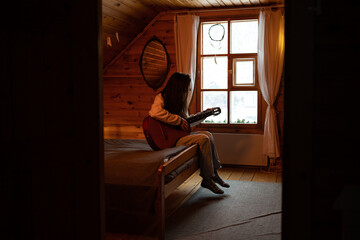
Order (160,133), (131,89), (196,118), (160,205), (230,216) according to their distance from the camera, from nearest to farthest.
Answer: (160,205) < (230,216) < (160,133) < (196,118) < (131,89)

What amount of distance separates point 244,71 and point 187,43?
84 centimetres

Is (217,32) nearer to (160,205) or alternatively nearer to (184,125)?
(184,125)

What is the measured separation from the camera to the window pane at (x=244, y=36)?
15.7 ft

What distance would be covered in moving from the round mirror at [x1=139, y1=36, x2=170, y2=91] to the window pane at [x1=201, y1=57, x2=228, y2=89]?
0.52 m

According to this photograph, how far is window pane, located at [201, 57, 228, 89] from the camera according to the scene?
4.95m

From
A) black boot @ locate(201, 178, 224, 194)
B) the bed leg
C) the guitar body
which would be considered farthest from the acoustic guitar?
the bed leg

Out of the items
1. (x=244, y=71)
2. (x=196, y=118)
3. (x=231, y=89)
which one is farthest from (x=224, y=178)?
(x=244, y=71)

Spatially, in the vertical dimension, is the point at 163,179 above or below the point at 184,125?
below

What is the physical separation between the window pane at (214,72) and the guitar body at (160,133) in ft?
5.43

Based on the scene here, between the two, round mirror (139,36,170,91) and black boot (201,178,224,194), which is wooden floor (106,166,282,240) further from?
round mirror (139,36,170,91)

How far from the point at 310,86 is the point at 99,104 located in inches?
36.3

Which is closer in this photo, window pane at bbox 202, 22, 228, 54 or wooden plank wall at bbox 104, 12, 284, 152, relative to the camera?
window pane at bbox 202, 22, 228, 54

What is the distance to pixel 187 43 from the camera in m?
4.86

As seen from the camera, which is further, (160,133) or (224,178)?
(224,178)
